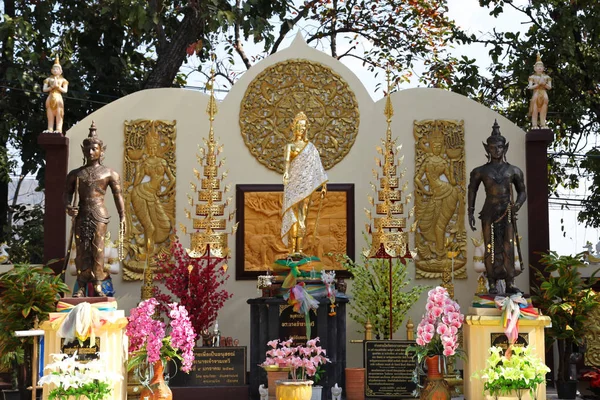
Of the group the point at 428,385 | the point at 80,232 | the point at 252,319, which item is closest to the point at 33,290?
the point at 80,232

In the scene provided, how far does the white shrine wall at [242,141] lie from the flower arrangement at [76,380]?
5060 mm

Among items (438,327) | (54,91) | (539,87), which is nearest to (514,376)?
A: (438,327)

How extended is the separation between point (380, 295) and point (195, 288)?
244cm

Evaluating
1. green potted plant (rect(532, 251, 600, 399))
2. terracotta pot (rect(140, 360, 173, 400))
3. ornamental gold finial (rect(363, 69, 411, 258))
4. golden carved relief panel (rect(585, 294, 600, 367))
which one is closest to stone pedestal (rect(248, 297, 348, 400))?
ornamental gold finial (rect(363, 69, 411, 258))

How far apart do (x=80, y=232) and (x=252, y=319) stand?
2.34 meters

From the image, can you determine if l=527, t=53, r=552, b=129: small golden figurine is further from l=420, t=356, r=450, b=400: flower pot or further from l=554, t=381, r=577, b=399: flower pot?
l=420, t=356, r=450, b=400: flower pot

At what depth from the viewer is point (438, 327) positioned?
9.57 metres

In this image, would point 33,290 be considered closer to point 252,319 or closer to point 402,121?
Result: point 252,319

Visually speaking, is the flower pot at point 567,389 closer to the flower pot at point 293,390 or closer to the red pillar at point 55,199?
the flower pot at point 293,390

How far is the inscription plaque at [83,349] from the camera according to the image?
9.92m

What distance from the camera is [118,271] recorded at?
13.2 m

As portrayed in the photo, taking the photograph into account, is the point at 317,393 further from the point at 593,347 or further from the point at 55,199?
the point at 55,199

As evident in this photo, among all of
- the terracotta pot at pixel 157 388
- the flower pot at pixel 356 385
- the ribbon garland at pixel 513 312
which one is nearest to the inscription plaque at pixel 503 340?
the ribbon garland at pixel 513 312

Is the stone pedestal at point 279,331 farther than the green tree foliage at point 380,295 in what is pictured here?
No
